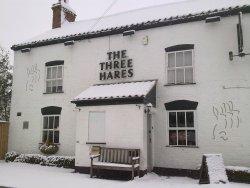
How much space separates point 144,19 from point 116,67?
287 centimetres

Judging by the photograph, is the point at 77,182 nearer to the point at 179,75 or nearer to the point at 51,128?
the point at 51,128

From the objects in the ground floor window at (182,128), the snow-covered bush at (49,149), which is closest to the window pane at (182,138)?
Answer: the ground floor window at (182,128)

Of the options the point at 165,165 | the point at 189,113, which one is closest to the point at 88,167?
the point at 165,165

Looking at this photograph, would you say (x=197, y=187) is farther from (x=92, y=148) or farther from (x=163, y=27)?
(x=163, y=27)

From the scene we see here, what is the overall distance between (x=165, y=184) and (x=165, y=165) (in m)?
2.51

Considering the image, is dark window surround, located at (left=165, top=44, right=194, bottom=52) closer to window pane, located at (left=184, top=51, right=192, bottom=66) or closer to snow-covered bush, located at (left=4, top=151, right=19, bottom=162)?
window pane, located at (left=184, top=51, right=192, bottom=66)

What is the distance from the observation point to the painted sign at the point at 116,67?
1470cm

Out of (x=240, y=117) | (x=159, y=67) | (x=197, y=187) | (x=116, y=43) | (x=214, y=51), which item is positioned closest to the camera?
(x=197, y=187)

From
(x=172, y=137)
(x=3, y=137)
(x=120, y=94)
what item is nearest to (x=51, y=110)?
(x=3, y=137)

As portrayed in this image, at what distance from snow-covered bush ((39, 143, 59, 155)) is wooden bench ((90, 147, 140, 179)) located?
3.69m

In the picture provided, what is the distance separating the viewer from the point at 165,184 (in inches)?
420

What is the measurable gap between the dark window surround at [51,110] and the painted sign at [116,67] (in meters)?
3.05

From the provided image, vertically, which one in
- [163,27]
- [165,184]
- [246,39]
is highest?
[163,27]

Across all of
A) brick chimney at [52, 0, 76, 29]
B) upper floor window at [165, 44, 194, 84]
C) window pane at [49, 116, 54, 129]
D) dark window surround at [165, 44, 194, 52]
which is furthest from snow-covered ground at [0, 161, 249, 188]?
brick chimney at [52, 0, 76, 29]
